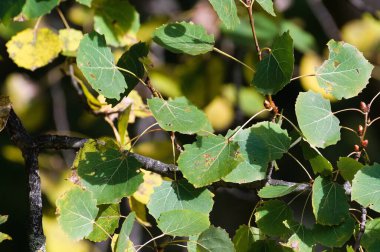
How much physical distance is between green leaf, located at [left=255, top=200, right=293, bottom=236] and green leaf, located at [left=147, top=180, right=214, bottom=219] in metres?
0.07

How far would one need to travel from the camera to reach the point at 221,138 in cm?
94

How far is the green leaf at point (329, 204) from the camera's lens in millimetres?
896

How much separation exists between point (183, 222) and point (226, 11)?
0.27 m

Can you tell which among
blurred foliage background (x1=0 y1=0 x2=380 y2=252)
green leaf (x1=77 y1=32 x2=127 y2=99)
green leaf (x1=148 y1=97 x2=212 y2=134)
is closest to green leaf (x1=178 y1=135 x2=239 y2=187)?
green leaf (x1=148 y1=97 x2=212 y2=134)

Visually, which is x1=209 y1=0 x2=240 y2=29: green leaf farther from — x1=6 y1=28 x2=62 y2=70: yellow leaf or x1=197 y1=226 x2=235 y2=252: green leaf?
x1=6 y1=28 x2=62 y2=70: yellow leaf

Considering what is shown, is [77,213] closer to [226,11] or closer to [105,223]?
[105,223]

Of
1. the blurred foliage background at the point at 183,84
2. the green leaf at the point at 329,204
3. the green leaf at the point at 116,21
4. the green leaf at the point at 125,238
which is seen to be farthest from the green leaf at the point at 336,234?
the blurred foliage background at the point at 183,84

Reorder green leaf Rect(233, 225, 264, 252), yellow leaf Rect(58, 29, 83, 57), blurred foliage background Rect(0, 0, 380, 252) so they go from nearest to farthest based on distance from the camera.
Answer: green leaf Rect(233, 225, 264, 252) < yellow leaf Rect(58, 29, 83, 57) < blurred foliage background Rect(0, 0, 380, 252)

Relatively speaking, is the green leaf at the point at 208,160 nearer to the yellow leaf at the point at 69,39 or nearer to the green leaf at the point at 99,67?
the green leaf at the point at 99,67

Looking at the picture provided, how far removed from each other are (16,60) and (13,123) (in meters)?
0.34

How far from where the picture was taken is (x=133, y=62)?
3.25 feet

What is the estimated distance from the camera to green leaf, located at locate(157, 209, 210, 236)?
0.89 metres

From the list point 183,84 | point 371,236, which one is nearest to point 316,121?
point 371,236

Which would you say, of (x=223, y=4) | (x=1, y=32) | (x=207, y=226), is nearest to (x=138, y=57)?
(x=223, y=4)
